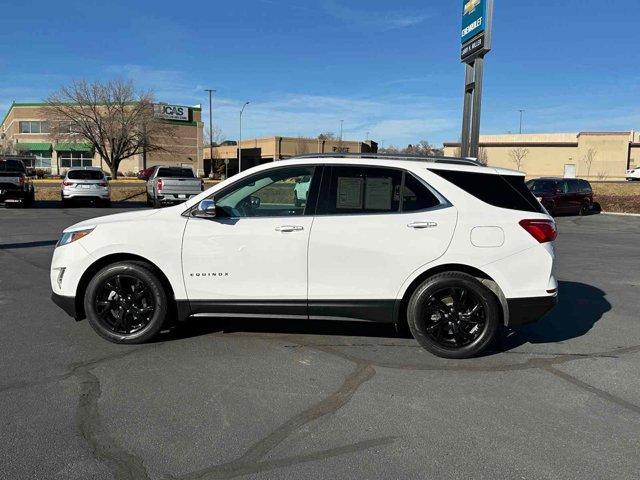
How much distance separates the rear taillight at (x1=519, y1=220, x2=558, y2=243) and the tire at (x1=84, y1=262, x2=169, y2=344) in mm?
3320

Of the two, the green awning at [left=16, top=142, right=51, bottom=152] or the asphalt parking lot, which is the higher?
the green awning at [left=16, top=142, right=51, bottom=152]

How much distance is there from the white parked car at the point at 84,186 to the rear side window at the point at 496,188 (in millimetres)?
20930

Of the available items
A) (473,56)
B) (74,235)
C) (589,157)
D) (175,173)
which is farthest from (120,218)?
(589,157)

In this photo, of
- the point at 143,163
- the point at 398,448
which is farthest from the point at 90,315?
the point at 143,163

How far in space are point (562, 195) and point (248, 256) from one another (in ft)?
72.4

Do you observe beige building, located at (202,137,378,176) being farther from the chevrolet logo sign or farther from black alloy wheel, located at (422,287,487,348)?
black alloy wheel, located at (422,287,487,348)

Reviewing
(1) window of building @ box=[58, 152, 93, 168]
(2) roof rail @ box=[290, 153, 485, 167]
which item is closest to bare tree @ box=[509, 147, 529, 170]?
(1) window of building @ box=[58, 152, 93, 168]

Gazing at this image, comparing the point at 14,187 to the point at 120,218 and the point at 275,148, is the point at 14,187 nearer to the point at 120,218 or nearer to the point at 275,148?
the point at 120,218

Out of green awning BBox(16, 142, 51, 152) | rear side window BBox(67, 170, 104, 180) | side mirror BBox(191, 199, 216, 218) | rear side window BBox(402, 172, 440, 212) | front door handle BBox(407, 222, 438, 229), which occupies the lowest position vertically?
front door handle BBox(407, 222, 438, 229)

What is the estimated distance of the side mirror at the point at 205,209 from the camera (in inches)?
187

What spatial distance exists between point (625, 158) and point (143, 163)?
2692 inches

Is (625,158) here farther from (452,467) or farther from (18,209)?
(452,467)

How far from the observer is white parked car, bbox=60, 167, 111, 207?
73.7 ft

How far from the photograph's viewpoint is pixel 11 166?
2302 centimetres
